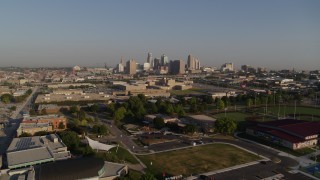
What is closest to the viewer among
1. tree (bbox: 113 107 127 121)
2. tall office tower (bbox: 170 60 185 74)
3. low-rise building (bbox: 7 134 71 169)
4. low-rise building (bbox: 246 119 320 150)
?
low-rise building (bbox: 7 134 71 169)

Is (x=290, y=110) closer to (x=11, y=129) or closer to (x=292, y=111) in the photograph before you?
(x=292, y=111)

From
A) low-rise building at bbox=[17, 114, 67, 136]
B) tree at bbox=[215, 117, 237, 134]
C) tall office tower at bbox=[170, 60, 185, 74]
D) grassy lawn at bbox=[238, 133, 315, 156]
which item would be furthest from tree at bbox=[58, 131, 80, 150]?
tall office tower at bbox=[170, 60, 185, 74]

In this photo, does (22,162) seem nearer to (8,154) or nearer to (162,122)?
(8,154)

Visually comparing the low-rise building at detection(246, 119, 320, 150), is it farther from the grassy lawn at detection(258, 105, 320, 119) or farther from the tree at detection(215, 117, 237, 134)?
the grassy lawn at detection(258, 105, 320, 119)

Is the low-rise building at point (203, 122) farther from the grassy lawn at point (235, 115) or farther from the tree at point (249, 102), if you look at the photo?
the tree at point (249, 102)

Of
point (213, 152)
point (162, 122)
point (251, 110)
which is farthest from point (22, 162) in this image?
point (251, 110)

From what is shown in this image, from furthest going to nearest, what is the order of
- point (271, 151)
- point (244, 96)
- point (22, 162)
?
1. point (244, 96)
2. point (271, 151)
3. point (22, 162)

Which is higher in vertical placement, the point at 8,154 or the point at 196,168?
the point at 8,154

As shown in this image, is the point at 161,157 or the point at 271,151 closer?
the point at 161,157
